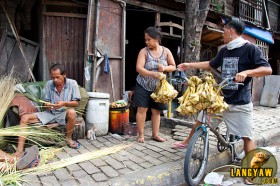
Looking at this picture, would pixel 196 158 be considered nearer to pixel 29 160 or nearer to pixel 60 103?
pixel 29 160

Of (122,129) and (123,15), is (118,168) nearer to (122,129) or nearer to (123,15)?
(122,129)

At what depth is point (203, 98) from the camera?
3.05 metres

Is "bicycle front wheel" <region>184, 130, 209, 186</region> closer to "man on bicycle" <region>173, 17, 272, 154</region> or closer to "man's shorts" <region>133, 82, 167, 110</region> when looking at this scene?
"man on bicycle" <region>173, 17, 272, 154</region>

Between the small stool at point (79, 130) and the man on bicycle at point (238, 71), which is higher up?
the man on bicycle at point (238, 71)

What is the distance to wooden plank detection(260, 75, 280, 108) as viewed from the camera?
10258mm

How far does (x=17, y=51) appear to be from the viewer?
18.2 feet

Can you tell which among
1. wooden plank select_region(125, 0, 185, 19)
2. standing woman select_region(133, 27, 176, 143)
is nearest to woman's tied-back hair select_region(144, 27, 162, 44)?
standing woman select_region(133, 27, 176, 143)

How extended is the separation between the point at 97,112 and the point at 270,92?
834 cm

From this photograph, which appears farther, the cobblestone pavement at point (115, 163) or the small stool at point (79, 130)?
the small stool at point (79, 130)

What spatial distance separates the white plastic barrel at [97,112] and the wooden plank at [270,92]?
795 cm

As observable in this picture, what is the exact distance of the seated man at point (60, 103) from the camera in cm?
407

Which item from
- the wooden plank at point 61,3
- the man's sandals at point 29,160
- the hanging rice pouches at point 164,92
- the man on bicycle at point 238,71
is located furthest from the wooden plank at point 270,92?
the man's sandals at point 29,160

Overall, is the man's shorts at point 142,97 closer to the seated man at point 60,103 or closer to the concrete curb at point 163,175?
the seated man at point 60,103

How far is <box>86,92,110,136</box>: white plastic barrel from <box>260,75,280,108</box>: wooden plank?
7.95 metres
